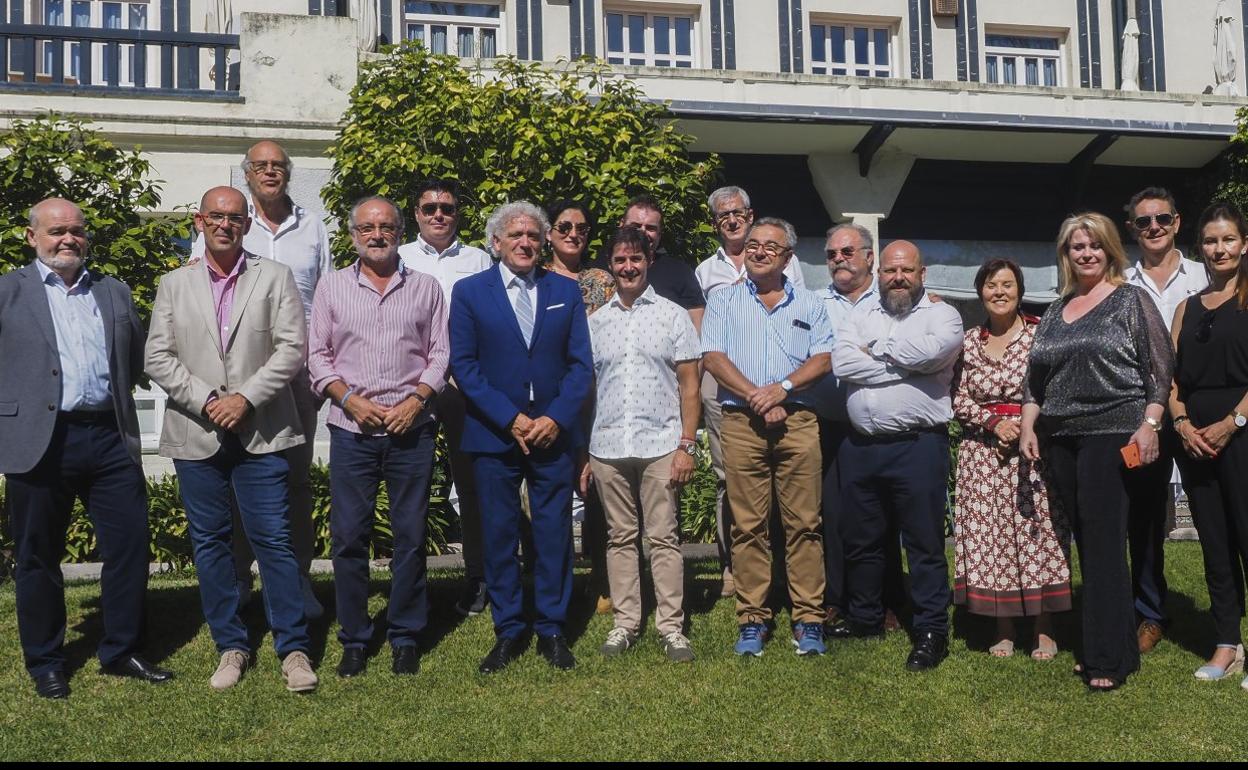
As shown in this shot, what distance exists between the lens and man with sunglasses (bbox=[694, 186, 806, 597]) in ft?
23.4

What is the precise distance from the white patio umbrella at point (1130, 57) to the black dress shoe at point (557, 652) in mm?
15614

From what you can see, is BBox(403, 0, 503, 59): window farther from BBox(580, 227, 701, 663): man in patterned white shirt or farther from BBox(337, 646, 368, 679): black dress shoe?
BBox(337, 646, 368, 679): black dress shoe

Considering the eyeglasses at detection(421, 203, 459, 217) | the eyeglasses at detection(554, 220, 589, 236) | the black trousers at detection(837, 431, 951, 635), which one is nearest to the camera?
the black trousers at detection(837, 431, 951, 635)

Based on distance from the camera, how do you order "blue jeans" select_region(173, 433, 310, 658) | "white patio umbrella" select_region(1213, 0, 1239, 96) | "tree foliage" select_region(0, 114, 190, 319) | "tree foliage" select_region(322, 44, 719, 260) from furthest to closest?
"white patio umbrella" select_region(1213, 0, 1239, 96) → "tree foliage" select_region(322, 44, 719, 260) → "tree foliage" select_region(0, 114, 190, 319) → "blue jeans" select_region(173, 433, 310, 658)

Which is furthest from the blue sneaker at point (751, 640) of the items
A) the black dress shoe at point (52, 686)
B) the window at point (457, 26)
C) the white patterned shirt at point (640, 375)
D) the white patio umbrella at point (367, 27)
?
Answer: the window at point (457, 26)

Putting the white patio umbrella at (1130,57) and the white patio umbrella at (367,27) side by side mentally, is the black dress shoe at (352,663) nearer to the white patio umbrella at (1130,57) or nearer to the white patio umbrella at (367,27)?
the white patio umbrella at (367,27)

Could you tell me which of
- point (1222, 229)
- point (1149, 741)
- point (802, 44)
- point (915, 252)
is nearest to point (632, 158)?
point (915, 252)

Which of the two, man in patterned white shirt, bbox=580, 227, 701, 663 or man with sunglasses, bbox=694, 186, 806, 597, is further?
man with sunglasses, bbox=694, 186, 806, 597

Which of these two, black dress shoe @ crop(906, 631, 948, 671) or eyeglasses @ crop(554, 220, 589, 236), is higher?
eyeglasses @ crop(554, 220, 589, 236)

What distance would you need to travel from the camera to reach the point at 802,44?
709 inches

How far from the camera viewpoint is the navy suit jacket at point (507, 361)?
584 centimetres

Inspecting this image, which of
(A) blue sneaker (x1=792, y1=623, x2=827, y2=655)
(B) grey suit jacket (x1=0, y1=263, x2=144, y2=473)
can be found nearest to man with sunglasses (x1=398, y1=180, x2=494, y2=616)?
(B) grey suit jacket (x1=0, y1=263, x2=144, y2=473)

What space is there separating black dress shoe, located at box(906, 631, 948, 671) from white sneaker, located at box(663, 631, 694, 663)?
106 centimetres

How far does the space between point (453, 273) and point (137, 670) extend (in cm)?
258
